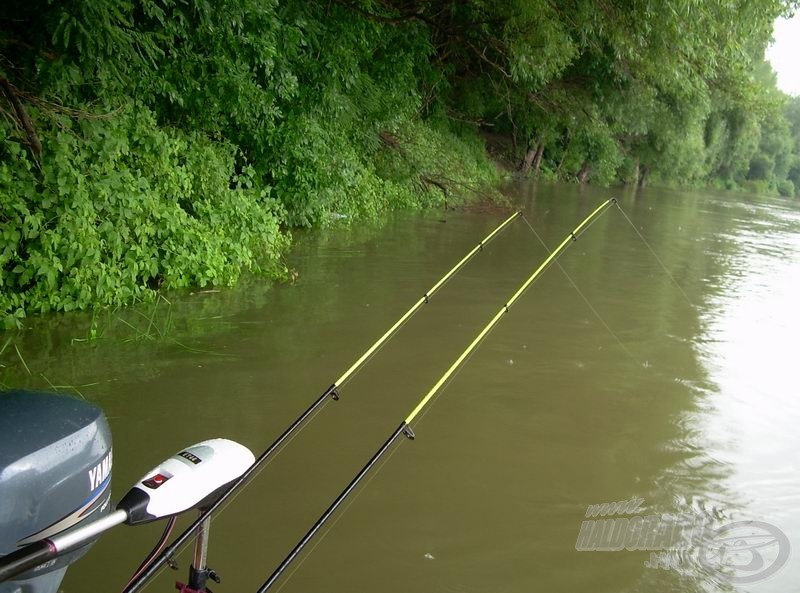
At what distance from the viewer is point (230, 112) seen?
848cm

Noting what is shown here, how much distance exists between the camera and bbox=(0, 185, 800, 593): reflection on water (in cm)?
336

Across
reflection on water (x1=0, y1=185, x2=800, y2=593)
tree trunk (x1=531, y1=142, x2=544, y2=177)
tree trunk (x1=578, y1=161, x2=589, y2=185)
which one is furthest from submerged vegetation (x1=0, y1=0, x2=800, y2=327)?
tree trunk (x1=578, y1=161, x2=589, y2=185)

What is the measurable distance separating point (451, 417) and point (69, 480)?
9.96 ft

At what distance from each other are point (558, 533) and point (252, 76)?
7081mm

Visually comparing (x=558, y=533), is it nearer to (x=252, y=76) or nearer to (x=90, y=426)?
(x=90, y=426)

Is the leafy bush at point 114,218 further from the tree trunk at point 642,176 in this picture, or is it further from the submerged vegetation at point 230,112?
the tree trunk at point 642,176

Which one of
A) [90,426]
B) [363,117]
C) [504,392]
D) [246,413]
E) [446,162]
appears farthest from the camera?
[446,162]

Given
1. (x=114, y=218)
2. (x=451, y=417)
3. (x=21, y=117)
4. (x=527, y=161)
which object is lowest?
(x=451, y=417)

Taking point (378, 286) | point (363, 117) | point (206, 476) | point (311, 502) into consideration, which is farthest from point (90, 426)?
point (363, 117)

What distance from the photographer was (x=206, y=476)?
210cm

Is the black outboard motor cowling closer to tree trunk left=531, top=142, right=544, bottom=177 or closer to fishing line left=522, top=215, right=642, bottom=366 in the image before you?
fishing line left=522, top=215, right=642, bottom=366

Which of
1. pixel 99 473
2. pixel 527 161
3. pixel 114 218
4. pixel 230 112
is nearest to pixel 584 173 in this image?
pixel 527 161

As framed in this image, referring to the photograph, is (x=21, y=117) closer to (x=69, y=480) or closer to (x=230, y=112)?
(x=230, y=112)

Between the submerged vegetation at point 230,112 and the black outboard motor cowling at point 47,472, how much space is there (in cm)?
356
